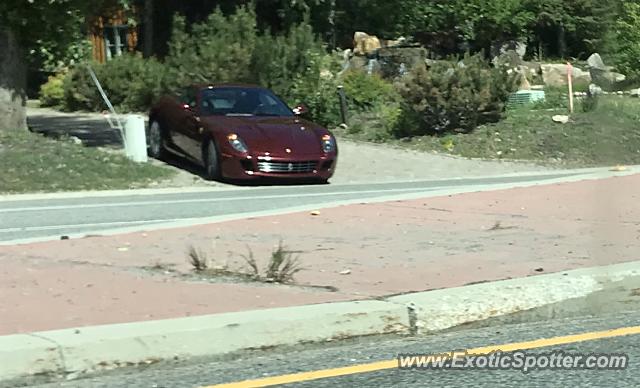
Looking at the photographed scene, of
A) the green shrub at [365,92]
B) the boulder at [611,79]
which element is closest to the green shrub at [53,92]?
the green shrub at [365,92]

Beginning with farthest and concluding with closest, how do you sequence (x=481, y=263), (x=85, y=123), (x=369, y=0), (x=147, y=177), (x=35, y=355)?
(x=369, y=0), (x=85, y=123), (x=147, y=177), (x=481, y=263), (x=35, y=355)

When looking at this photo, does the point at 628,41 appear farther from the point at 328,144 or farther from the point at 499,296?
the point at 328,144

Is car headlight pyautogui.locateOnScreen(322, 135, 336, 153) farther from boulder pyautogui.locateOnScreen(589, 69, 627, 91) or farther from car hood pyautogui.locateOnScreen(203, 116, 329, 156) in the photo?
boulder pyautogui.locateOnScreen(589, 69, 627, 91)

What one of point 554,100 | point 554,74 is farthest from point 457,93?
point 554,74

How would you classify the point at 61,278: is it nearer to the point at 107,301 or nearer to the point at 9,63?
the point at 107,301

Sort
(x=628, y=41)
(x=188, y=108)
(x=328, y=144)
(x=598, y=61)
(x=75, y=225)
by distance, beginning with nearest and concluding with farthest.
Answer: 1. (x=598, y=61)
2. (x=628, y=41)
3. (x=75, y=225)
4. (x=328, y=144)
5. (x=188, y=108)

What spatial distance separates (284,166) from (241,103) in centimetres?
197

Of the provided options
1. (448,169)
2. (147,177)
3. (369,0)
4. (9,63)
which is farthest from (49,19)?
(369,0)

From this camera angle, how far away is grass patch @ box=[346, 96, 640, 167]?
60.0 ft

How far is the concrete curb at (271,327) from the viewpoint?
5953 millimetres

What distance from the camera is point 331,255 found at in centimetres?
912

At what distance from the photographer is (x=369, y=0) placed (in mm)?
36469

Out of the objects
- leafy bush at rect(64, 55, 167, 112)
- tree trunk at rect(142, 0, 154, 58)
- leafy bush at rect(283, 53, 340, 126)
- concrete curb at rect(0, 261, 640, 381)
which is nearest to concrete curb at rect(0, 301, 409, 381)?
concrete curb at rect(0, 261, 640, 381)

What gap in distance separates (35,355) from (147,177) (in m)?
9.94
